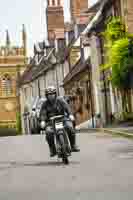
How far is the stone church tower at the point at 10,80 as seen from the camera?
110312mm

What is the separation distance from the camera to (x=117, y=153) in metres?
17.8

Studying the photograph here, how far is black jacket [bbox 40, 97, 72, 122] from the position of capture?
1506 centimetres

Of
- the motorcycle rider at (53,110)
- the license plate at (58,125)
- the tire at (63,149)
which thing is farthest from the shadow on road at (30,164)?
the license plate at (58,125)

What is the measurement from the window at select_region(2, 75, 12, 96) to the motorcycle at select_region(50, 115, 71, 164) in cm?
9749

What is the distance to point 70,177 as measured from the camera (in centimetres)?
1219

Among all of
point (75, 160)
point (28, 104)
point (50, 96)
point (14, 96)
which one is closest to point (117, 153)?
point (75, 160)

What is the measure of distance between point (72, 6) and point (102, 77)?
17.2 meters

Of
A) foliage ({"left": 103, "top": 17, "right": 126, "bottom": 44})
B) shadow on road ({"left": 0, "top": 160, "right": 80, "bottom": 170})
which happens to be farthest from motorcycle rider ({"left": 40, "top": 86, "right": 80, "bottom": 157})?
foliage ({"left": 103, "top": 17, "right": 126, "bottom": 44})

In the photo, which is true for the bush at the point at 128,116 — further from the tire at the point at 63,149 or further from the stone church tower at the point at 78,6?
the stone church tower at the point at 78,6

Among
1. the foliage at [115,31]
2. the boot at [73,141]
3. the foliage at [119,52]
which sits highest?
the foliage at [115,31]

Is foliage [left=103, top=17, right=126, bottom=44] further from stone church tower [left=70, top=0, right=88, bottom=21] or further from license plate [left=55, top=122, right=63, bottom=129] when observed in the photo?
stone church tower [left=70, top=0, right=88, bottom=21]

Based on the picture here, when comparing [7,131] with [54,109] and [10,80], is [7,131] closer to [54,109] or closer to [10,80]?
[10,80]

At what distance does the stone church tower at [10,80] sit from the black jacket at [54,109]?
307 feet

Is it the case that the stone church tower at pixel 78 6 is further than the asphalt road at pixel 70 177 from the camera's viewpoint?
Yes
